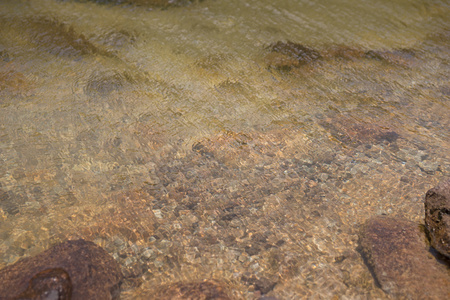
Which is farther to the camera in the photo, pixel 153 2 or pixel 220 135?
pixel 153 2

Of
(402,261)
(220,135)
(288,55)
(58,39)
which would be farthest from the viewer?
(58,39)

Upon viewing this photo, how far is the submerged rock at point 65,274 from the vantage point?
2465 millimetres

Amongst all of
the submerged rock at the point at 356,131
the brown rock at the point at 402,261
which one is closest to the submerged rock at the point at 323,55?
the submerged rock at the point at 356,131

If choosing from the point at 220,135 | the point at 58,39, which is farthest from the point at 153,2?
the point at 220,135

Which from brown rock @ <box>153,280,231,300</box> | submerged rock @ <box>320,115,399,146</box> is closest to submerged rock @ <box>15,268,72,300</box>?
brown rock @ <box>153,280,231,300</box>

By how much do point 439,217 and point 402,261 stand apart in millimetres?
482

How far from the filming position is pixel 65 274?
2.56m

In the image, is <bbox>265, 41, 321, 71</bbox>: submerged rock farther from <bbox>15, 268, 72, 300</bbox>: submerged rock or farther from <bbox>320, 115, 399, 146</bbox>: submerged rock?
<bbox>15, 268, 72, 300</bbox>: submerged rock

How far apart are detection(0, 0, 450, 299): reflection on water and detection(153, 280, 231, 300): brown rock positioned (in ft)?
0.33

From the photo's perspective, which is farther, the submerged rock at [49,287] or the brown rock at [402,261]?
the brown rock at [402,261]

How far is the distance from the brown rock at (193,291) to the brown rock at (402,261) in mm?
1326

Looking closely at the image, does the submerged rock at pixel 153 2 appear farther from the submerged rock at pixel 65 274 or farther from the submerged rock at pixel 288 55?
the submerged rock at pixel 65 274

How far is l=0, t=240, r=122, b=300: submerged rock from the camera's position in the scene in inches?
97.0

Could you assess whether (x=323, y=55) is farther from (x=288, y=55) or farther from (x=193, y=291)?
(x=193, y=291)
